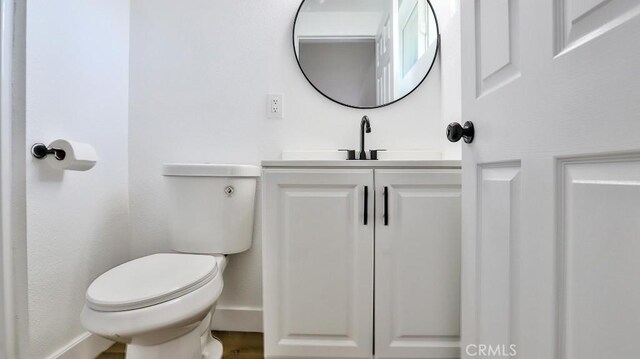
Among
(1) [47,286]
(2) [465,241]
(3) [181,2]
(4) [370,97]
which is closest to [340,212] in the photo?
(2) [465,241]

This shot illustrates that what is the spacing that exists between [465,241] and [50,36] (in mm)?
1503

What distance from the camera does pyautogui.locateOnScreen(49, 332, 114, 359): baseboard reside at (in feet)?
3.60

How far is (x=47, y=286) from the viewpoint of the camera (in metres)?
1.03

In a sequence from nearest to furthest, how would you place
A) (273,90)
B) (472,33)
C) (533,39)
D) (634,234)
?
(634,234), (533,39), (472,33), (273,90)

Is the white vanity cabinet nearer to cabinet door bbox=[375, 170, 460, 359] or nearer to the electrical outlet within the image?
cabinet door bbox=[375, 170, 460, 359]

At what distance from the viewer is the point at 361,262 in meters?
1.06

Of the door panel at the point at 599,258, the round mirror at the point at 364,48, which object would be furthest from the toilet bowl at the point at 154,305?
the round mirror at the point at 364,48

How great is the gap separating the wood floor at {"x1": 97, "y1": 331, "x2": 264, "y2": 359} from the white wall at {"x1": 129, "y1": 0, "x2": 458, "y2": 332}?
0.43 ft

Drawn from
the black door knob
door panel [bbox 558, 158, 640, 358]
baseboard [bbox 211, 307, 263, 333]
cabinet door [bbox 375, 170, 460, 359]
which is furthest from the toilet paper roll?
door panel [bbox 558, 158, 640, 358]

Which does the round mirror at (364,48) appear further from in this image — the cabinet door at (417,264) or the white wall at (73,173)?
the white wall at (73,173)

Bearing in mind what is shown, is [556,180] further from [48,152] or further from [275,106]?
[48,152]

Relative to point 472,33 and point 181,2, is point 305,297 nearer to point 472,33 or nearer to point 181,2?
point 472,33

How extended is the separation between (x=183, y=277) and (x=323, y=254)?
18.0 inches

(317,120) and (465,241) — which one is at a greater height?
(317,120)
